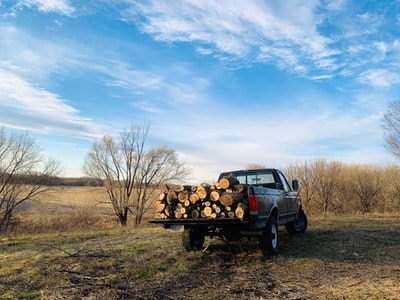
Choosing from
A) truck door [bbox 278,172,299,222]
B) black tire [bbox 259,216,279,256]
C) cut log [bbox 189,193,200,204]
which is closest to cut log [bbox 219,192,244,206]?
cut log [bbox 189,193,200,204]

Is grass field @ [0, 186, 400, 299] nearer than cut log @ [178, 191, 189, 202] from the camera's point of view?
Yes

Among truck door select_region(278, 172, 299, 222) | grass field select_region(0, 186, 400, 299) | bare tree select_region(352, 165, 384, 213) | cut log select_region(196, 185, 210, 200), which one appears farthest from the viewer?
bare tree select_region(352, 165, 384, 213)

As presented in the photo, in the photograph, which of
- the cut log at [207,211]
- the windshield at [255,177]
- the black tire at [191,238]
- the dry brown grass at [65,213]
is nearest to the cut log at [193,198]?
the cut log at [207,211]

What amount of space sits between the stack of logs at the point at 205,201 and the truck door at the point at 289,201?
102 inches

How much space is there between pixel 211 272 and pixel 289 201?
12.8ft

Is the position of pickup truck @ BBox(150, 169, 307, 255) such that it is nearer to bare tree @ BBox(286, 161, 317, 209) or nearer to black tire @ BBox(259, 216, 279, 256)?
black tire @ BBox(259, 216, 279, 256)

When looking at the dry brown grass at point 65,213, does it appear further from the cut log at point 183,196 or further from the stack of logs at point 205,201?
the cut log at point 183,196

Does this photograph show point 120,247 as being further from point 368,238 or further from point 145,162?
point 145,162

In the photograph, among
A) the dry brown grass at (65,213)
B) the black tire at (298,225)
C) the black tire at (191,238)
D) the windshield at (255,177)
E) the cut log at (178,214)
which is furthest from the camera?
the dry brown grass at (65,213)

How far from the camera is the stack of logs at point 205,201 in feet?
20.0

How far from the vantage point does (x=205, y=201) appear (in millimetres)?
6391

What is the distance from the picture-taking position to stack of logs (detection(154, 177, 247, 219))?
611cm

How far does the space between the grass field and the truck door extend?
29.8 inches

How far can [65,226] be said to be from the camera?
78.6ft
